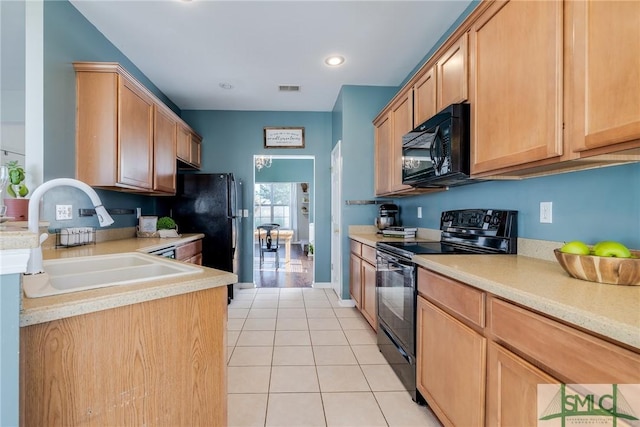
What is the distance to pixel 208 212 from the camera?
144 inches

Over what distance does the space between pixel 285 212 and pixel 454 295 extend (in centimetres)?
816

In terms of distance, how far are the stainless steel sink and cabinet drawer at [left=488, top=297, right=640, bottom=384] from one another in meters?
1.21

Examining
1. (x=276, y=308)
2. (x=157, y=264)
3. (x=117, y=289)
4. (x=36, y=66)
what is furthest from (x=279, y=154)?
(x=117, y=289)

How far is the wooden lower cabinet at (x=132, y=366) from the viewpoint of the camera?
2.58ft

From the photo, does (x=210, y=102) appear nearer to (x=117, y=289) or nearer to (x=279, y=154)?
(x=279, y=154)

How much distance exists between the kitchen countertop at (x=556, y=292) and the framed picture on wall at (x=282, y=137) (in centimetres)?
341

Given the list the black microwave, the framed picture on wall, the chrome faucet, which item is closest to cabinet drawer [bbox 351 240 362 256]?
the black microwave

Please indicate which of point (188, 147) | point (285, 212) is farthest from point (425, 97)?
point (285, 212)

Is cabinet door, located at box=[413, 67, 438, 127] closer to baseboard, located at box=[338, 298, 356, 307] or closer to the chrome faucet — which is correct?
the chrome faucet

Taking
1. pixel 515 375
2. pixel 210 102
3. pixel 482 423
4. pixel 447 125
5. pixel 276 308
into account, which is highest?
pixel 210 102

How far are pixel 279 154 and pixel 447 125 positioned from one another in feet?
10.2

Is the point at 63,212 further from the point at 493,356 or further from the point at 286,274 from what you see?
the point at 286,274

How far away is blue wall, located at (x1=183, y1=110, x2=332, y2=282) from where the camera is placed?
4.41 metres

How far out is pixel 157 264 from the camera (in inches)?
60.2
